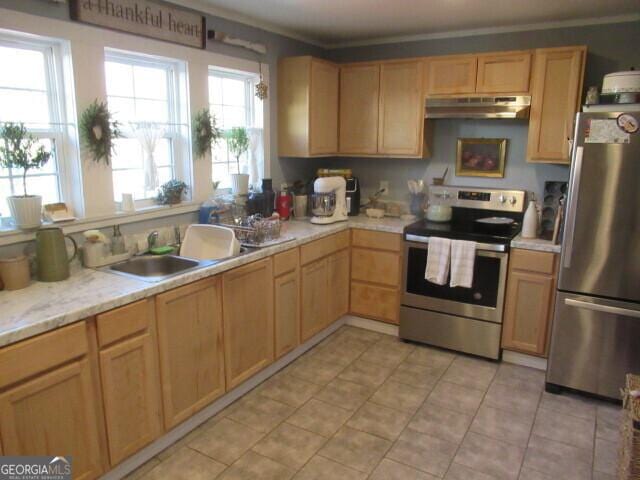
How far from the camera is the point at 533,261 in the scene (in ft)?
10.5

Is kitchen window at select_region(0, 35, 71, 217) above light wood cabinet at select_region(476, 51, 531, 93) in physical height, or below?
below

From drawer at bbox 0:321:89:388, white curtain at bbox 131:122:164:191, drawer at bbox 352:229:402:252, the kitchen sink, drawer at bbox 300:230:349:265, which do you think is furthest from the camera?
drawer at bbox 352:229:402:252

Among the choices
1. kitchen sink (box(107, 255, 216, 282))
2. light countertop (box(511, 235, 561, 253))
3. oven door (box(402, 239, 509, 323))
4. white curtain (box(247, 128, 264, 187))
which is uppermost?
white curtain (box(247, 128, 264, 187))

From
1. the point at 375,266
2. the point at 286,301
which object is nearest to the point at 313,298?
the point at 286,301

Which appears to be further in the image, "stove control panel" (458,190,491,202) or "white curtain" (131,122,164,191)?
"stove control panel" (458,190,491,202)

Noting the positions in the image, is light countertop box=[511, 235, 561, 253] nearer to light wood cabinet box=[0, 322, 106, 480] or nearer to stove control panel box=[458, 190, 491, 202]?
stove control panel box=[458, 190, 491, 202]

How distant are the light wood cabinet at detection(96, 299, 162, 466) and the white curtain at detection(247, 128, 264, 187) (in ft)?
5.95

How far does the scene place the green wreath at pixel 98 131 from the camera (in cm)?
249

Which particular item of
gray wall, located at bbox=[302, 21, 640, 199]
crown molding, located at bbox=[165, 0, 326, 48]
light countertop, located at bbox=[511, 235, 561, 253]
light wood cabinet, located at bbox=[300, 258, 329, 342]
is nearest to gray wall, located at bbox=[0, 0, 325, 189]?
crown molding, located at bbox=[165, 0, 326, 48]

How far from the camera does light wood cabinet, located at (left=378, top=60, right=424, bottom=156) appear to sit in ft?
12.3

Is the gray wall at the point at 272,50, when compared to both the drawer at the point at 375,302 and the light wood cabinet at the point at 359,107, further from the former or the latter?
the drawer at the point at 375,302

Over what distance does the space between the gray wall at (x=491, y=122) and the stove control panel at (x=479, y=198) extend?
11 cm

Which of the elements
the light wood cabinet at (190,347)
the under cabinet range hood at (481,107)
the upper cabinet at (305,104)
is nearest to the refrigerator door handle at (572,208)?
the under cabinet range hood at (481,107)

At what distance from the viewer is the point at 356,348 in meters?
3.64
